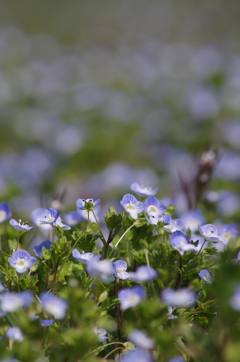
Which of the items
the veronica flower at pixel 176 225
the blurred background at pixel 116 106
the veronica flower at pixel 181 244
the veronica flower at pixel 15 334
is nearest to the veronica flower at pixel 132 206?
the veronica flower at pixel 176 225

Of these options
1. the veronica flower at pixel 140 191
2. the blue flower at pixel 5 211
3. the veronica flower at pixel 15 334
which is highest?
the veronica flower at pixel 15 334

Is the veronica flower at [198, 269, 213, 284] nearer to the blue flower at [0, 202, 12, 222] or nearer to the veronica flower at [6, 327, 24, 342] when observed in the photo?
the veronica flower at [6, 327, 24, 342]

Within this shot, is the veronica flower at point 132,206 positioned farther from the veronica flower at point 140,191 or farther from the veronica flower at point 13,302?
the veronica flower at point 13,302

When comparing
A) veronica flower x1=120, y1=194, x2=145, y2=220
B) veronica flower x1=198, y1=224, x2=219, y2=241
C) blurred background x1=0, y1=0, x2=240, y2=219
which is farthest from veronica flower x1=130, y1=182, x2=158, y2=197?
blurred background x1=0, y1=0, x2=240, y2=219

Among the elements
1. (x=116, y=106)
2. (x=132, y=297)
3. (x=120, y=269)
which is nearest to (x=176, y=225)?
(x=120, y=269)

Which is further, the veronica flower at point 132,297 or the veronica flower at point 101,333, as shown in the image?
the veronica flower at point 101,333

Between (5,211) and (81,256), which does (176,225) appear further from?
(5,211)
